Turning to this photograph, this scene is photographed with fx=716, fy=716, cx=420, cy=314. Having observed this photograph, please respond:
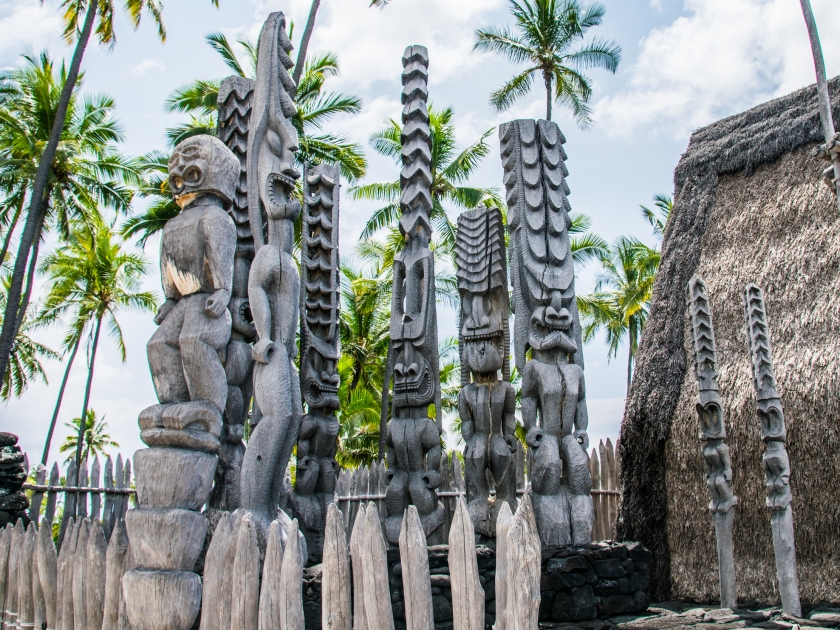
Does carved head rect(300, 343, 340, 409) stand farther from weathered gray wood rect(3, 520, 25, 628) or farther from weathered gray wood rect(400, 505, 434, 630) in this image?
weathered gray wood rect(400, 505, 434, 630)

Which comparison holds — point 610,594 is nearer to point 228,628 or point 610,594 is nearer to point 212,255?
point 228,628

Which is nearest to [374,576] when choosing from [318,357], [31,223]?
[318,357]

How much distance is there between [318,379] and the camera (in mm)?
6945

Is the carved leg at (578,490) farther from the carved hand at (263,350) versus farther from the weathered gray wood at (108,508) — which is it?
the weathered gray wood at (108,508)

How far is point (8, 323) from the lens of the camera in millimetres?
11977

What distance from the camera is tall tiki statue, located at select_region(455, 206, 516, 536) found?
6391 mm

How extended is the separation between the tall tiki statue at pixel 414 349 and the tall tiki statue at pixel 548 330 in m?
1.08

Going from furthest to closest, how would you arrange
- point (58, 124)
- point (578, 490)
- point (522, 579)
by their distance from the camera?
point (58, 124), point (578, 490), point (522, 579)

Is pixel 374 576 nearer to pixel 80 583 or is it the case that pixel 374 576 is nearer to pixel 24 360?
pixel 80 583

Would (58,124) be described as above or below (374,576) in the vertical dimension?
above

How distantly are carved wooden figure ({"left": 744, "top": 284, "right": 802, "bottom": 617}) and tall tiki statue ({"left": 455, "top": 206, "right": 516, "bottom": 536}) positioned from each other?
81.9 inches

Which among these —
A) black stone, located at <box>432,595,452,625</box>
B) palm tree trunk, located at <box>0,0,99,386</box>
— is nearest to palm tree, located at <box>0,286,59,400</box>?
palm tree trunk, located at <box>0,0,99,386</box>

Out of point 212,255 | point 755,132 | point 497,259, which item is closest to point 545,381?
point 497,259

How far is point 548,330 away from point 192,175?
124 inches
